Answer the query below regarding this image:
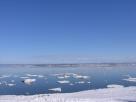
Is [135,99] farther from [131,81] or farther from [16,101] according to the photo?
[131,81]

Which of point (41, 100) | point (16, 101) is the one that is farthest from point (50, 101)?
point (16, 101)

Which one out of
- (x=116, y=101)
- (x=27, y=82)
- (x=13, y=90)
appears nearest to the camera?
(x=116, y=101)

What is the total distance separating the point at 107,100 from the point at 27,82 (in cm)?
2621

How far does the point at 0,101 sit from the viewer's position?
2045 centimetres

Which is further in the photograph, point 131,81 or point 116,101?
point 131,81

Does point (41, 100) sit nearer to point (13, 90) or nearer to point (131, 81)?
point (13, 90)

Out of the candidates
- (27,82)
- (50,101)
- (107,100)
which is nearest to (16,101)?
(50,101)

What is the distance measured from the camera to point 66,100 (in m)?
20.0

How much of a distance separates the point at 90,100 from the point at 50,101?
282 cm

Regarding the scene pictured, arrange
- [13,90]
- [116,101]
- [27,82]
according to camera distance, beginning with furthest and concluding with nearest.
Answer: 1. [27,82]
2. [13,90]
3. [116,101]

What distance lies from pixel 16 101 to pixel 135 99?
8521 millimetres

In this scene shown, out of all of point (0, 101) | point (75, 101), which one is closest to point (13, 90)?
point (0, 101)

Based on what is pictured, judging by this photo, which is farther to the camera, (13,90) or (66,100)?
(13,90)

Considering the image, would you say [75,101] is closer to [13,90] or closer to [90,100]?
[90,100]
